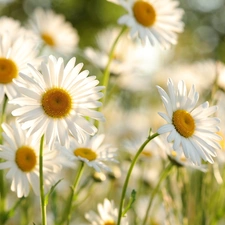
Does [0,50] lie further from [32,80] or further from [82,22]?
[82,22]

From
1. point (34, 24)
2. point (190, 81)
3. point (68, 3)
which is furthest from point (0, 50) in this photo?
point (68, 3)

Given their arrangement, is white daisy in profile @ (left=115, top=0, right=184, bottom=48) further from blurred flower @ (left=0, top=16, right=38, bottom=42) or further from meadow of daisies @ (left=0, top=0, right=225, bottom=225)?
blurred flower @ (left=0, top=16, right=38, bottom=42)

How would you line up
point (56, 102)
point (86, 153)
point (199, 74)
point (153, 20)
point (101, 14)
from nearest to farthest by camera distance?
1. point (56, 102)
2. point (86, 153)
3. point (153, 20)
4. point (199, 74)
5. point (101, 14)

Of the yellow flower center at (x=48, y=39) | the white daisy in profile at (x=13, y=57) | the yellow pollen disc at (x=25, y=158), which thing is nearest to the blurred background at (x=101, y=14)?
the yellow flower center at (x=48, y=39)

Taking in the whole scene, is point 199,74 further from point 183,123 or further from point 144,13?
point 183,123

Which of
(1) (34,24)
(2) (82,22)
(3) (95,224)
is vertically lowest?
(3) (95,224)

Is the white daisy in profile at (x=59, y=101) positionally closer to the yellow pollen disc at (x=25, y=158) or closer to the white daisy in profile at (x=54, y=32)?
the yellow pollen disc at (x=25, y=158)

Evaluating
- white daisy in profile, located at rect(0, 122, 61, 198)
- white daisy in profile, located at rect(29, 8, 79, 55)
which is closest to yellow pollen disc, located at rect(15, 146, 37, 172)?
white daisy in profile, located at rect(0, 122, 61, 198)

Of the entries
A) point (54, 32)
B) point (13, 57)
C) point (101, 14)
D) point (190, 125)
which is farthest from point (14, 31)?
point (101, 14)
